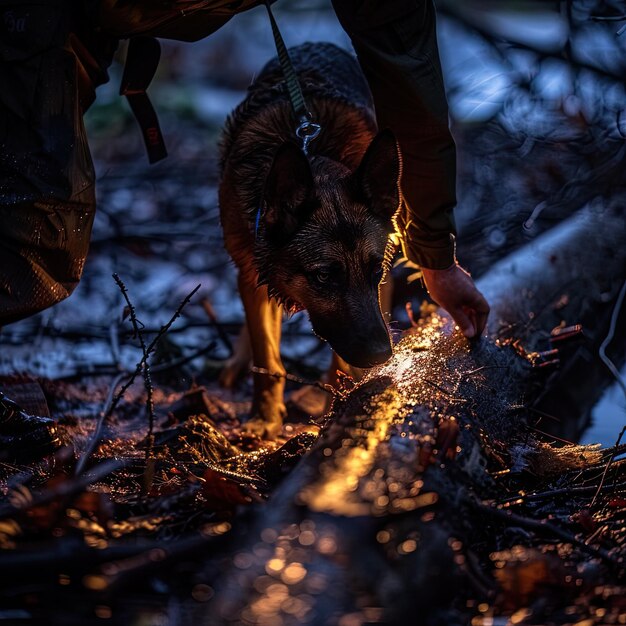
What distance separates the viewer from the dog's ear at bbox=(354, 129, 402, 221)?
3035mm

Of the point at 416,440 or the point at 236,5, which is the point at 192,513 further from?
the point at 236,5

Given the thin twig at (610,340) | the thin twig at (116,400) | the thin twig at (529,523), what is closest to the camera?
the thin twig at (529,523)

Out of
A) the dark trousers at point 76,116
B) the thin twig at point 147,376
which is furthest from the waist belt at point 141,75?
the thin twig at point 147,376

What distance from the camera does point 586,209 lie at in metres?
5.18

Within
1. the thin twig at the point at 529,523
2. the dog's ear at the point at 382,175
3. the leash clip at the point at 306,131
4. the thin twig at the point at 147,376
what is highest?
the leash clip at the point at 306,131

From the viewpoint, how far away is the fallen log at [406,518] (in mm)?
1348

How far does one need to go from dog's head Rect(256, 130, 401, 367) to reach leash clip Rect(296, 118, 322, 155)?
15 centimetres

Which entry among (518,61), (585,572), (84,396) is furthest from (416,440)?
(518,61)

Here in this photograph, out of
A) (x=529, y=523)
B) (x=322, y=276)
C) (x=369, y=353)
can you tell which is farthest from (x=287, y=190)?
(x=529, y=523)

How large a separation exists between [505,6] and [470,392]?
232 inches

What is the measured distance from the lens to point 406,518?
153 cm

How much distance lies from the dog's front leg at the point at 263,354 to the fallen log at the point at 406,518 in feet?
4.53

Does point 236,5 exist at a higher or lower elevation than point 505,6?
lower

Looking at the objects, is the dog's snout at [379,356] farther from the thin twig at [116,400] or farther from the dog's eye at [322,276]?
the thin twig at [116,400]
